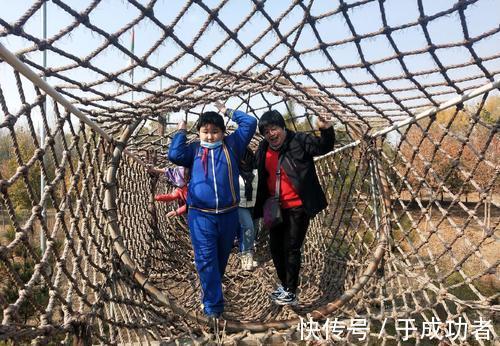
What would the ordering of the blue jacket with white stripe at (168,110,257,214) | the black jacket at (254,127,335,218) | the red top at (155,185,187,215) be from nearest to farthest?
1. the blue jacket with white stripe at (168,110,257,214)
2. the black jacket at (254,127,335,218)
3. the red top at (155,185,187,215)

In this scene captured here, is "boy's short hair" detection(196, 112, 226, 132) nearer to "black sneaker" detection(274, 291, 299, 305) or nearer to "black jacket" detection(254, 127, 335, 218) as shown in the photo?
"black jacket" detection(254, 127, 335, 218)

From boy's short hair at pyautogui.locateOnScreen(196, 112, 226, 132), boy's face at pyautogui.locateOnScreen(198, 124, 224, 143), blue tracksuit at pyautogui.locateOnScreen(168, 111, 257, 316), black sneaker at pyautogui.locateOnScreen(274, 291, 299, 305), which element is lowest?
black sneaker at pyautogui.locateOnScreen(274, 291, 299, 305)

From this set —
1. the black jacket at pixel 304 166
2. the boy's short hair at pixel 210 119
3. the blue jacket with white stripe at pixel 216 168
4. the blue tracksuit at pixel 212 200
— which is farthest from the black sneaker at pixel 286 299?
the boy's short hair at pixel 210 119

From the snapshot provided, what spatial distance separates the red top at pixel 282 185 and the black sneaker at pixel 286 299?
44 centimetres

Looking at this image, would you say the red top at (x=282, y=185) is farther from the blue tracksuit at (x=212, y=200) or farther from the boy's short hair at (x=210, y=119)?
the boy's short hair at (x=210, y=119)

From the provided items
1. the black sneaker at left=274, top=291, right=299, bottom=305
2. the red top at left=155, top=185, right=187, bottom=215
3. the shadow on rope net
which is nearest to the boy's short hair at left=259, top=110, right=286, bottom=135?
the shadow on rope net

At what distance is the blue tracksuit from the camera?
A: 64.7 inches

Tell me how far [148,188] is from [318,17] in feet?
8.08

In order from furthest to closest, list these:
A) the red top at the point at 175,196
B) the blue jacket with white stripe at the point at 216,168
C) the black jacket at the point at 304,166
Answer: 1. the red top at the point at 175,196
2. the black jacket at the point at 304,166
3. the blue jacket with white stripe at the point at 216,168

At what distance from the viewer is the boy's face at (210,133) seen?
168 centimetres

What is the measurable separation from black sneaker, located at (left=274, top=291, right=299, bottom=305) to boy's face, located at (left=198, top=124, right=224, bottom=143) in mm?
857

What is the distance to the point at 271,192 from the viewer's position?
6.28 ft

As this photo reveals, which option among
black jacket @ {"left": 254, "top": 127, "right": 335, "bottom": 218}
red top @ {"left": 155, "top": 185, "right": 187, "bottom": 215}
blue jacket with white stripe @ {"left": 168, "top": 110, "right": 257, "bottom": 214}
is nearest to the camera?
blue jacket with white stripe @ {"left": 168, "top": 110, "right": 257, "bottom": 214}

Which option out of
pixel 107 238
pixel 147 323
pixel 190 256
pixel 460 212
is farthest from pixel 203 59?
pixel 460 212
